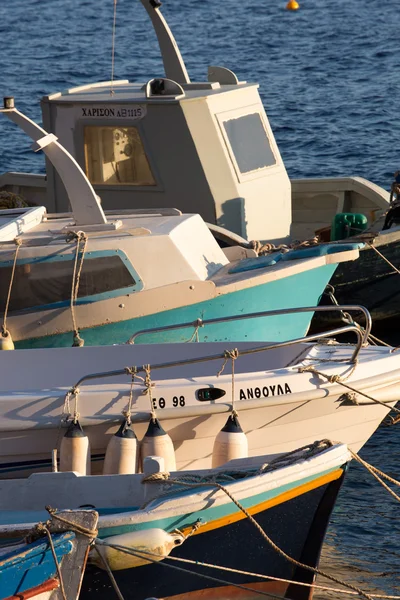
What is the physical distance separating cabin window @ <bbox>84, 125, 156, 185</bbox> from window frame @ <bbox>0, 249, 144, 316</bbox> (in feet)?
9.73

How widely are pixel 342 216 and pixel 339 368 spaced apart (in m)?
5.18

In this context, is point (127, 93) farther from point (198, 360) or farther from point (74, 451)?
point (74, 451)

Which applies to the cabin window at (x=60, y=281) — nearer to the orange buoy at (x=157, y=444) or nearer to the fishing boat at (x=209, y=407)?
the fishing boat at (x=209, y=407)

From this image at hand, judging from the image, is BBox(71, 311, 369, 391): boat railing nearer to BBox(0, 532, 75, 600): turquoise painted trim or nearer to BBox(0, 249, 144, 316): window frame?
BBox(0, 532, 75, 600): turquoise painted trim

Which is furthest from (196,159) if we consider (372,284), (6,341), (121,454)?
(121,454)

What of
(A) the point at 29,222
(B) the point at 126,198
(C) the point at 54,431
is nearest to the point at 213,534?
(C) the point at 54,431

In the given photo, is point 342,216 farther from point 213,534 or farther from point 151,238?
point 213,534

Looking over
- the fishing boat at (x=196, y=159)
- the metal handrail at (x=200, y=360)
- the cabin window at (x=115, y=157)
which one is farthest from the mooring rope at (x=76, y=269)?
the cabin window at (x=115, y=157)

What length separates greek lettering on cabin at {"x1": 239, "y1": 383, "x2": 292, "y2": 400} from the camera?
29.8ft

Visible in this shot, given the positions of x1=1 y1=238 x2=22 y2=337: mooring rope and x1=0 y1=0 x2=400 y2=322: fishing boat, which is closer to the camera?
x1=1 y1=238 x2=22 y2=337: mooring rope

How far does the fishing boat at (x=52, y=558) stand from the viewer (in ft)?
24.3

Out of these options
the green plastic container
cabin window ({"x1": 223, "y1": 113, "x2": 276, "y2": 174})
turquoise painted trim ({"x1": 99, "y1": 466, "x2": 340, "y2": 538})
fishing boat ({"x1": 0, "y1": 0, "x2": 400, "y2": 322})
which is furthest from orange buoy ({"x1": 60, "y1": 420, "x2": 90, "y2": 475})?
the green plastic container

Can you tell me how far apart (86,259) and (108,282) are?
11.1 inches

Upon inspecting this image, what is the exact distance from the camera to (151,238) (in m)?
11.1
